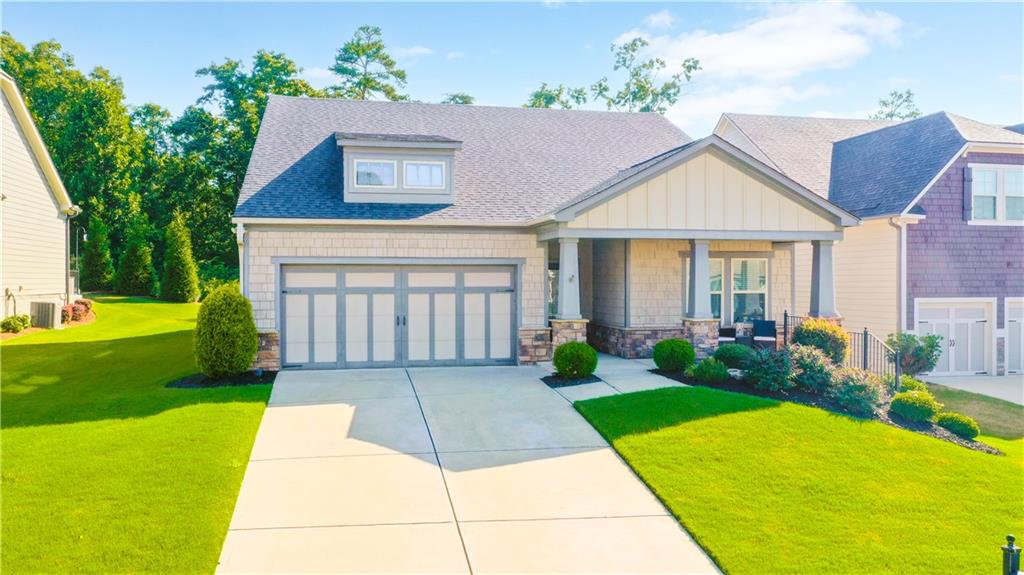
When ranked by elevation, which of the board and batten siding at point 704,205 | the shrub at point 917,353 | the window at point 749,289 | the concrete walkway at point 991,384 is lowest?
the concrete walkway at point 991,384

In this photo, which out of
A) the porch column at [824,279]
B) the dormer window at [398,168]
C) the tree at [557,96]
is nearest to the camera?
the dormer window at [398,168]

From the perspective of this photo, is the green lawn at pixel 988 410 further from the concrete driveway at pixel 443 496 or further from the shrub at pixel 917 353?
the concrete driveway at pixel 443 496

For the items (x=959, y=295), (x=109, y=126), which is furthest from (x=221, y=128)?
(x=959, y=295)

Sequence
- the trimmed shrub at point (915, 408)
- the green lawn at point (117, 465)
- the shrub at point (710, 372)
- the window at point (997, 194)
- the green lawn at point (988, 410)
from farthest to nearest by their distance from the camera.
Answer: the window at point (997, 194)
the shrub at point (710, 372)
the green lawn at point (988, 410)
the trimmed shrub at point (915, 408)
the green lawn at point (117, 465)

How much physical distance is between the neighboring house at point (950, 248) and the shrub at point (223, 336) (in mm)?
14515

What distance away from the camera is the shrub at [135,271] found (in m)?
32.5

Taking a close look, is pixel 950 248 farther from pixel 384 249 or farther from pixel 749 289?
pixel 384 249

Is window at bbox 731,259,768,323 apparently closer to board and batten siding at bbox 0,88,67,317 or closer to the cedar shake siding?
the cedar shake siding

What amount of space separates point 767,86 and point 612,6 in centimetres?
1747

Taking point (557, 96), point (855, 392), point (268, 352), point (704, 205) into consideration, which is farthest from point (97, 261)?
point (855, 392)

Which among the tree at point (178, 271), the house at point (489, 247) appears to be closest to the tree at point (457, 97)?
the tree at point (178, 271)

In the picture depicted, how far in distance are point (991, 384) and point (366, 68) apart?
103ft

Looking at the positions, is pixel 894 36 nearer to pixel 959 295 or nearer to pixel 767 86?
pixel 959 295

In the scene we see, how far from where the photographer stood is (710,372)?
12.1m
